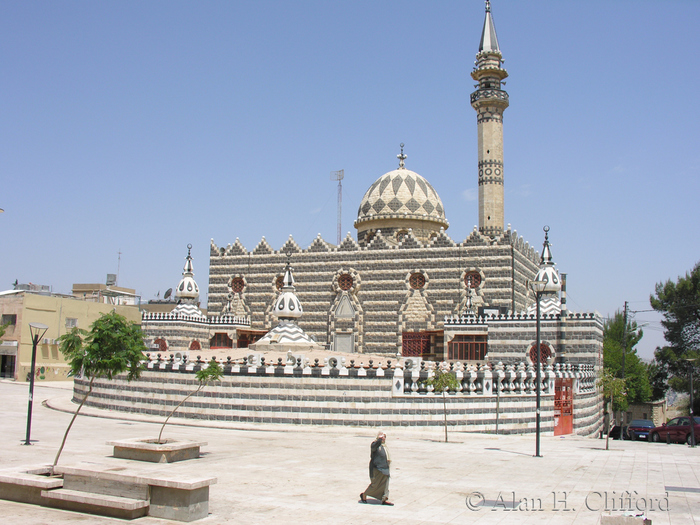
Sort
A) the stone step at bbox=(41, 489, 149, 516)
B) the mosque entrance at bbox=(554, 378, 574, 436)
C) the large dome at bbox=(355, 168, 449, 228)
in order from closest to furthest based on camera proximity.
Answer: the stone step at bbox=(41, 489, 149, 516)
the mosque entrance at bbox=(554, 378, 574, 436)
the large dome at bbox=(355, 168, 449, 228)

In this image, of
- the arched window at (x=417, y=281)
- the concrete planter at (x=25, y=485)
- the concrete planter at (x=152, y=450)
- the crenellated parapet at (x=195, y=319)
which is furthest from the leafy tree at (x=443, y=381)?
the crenellated parapet at (x=195, y=319)

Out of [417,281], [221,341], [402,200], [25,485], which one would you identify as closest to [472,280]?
[417,281]

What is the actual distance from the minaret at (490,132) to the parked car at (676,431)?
16814 millimetres

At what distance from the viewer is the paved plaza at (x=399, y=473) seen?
33.6ft

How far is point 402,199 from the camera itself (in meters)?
44.3

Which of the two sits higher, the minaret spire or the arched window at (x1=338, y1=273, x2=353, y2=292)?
the minaret spire

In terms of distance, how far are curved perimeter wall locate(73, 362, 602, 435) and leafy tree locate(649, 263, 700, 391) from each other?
32177mm

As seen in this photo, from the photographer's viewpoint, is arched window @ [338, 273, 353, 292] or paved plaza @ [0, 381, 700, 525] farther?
arched window @ [338, 273, 353, 292]

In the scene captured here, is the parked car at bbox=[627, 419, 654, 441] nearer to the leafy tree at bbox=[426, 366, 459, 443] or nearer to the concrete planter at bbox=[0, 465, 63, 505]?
the leafy tree at bbox=[426, 366, 459, 443]

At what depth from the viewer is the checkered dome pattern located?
44.2m

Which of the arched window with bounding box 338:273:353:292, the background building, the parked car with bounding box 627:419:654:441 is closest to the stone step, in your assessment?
the parked car with bounding box 627:419:654:441

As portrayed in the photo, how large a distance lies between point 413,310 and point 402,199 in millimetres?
8254

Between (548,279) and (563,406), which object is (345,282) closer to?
(548,279)

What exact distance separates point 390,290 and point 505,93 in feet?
46.5
